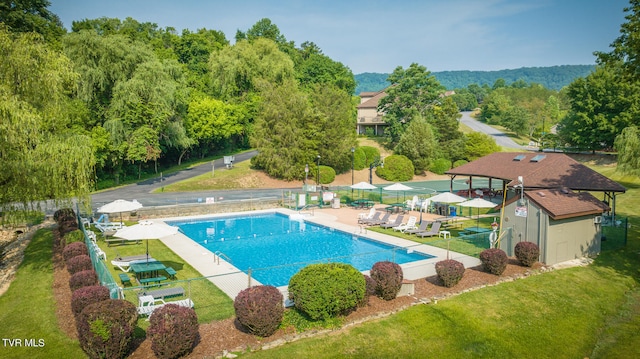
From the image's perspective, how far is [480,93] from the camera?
643ft

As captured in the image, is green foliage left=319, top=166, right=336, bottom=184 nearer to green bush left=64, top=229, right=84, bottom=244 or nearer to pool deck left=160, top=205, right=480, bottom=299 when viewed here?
pool deck left=160, top=205, right=480, bottom=299

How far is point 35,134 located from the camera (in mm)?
14539

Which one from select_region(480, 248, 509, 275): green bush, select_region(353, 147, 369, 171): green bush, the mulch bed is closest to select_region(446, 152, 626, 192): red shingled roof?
select_region(480, 248, 509, 275): green bush

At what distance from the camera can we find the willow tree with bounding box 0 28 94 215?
547 inches

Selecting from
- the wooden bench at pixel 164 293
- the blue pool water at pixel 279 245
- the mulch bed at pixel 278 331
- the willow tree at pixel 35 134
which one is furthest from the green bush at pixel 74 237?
the wooden bench at pixel 164 293

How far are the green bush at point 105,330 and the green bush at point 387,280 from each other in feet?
22.4

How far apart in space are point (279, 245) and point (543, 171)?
56.2 ft

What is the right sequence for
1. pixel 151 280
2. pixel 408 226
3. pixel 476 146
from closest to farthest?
1. pixel 151 280
2. pixel 408 226
3. pixel 476 146

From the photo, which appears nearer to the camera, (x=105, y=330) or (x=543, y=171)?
(x=105, y=330)

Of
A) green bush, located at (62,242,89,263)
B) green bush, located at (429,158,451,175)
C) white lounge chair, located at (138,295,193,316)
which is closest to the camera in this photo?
white lounge chair, located at (138,295,193,316)

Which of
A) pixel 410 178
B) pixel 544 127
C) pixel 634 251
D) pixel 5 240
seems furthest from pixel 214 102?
pixel 544 127

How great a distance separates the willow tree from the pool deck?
5341 mm

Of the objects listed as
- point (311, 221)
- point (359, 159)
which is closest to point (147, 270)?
point (311, 221)

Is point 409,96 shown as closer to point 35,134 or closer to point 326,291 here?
point 35,134
